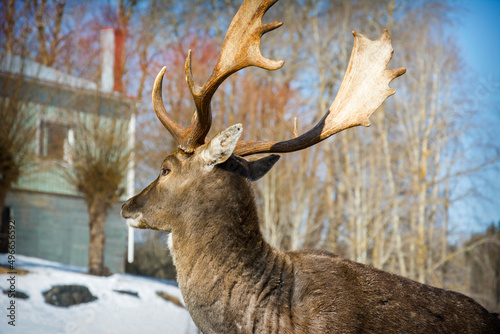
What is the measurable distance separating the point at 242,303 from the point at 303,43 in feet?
54.8

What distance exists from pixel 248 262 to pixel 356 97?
154 cm

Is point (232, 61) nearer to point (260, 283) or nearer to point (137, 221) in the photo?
point (137, 221)

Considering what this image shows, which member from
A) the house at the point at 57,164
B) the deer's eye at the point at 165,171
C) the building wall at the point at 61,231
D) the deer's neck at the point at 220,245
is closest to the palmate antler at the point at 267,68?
the deer's eye at the point at 165,171

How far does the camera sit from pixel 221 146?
312 cm

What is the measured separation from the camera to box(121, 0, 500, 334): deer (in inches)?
115

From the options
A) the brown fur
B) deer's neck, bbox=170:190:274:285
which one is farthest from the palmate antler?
deer's neck, bbox=170:190:274:285

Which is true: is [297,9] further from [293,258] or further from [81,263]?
[293,258]

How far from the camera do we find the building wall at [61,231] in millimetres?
12352

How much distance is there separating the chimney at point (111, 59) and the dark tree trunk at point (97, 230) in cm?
281

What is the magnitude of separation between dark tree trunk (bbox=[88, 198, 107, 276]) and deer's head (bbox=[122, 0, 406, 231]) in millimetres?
8762

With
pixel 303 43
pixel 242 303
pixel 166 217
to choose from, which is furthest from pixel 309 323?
pixel 303 43

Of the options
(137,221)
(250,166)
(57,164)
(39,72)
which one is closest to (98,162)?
(57,164)

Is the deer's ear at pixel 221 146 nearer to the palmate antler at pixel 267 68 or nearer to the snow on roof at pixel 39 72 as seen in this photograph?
the palmate antler at pixel 267 68

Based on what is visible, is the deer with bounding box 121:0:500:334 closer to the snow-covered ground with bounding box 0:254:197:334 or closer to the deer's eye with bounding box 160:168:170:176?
the deer's eye with bounding box 160:168:170:176
